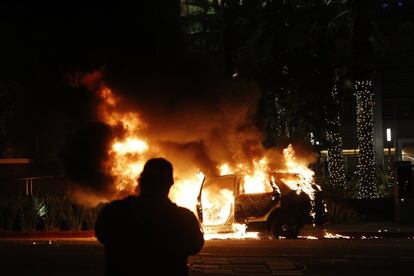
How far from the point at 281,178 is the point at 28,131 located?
14214 millimetres

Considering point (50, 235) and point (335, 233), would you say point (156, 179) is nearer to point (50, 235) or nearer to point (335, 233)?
point (335, 233)

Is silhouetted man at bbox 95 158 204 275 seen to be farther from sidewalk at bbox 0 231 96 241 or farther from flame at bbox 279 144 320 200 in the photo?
sidewalk at bbox 0 231 96 241

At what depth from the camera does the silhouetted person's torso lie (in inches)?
159

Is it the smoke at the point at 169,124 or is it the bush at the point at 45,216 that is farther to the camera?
the bush at the point at 45,216

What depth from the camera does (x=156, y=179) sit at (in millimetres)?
4109

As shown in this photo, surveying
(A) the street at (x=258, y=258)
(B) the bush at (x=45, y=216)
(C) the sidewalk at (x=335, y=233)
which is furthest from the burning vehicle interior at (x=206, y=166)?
(B) the bush at (x=45, y=216)

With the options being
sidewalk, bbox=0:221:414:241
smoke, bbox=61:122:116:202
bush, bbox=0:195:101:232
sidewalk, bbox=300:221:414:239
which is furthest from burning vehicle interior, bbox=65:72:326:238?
bush, bbox=0:195:101:232

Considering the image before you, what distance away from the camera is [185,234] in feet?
13.5

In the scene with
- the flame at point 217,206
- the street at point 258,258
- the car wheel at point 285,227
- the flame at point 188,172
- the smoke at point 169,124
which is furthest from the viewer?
the car wheel at point 285,227

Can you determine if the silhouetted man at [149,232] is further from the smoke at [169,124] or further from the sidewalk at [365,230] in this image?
the sidewalk at [365,230]

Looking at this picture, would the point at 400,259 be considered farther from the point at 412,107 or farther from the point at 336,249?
the point at 412,107

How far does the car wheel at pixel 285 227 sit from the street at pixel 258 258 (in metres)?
0.25

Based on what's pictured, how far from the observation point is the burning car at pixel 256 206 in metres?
14.6

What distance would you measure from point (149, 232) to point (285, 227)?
11841mm
